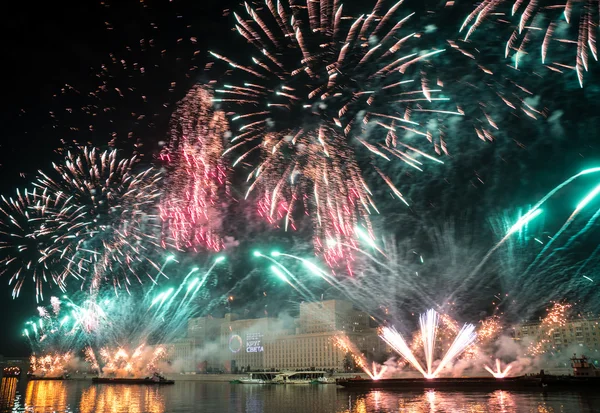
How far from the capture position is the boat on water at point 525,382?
160ft

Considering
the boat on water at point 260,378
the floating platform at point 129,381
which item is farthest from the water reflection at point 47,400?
the boat on water at point 260,378

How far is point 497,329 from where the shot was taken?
82.8 metres

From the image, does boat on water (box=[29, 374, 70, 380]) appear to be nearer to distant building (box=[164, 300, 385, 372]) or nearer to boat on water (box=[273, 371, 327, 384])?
distant building (box=[164, 300, 385, 372])

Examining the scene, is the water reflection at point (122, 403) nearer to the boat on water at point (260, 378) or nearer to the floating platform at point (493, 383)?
the floating platform at point (493, 383)

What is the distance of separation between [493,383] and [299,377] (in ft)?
129

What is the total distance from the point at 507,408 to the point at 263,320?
4414 inches

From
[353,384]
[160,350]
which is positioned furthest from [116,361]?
[353,384]

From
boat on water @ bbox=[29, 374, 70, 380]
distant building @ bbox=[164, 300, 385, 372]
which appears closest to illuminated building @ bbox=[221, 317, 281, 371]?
distant building @ bbox=[164, 300, 385, 372]

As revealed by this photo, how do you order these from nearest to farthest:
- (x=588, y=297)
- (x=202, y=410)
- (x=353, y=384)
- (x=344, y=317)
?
(x=202, y=410)
(x=353, y=384)
(x=588, y=297)
(x=344, y=317)

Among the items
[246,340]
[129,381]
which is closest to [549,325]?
[246,340]

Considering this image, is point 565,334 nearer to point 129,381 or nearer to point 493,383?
point 493,383

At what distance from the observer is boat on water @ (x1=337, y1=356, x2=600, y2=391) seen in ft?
160

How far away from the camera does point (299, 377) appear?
8450 cm

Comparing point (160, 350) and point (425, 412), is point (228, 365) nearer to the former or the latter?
point (160, 350)
